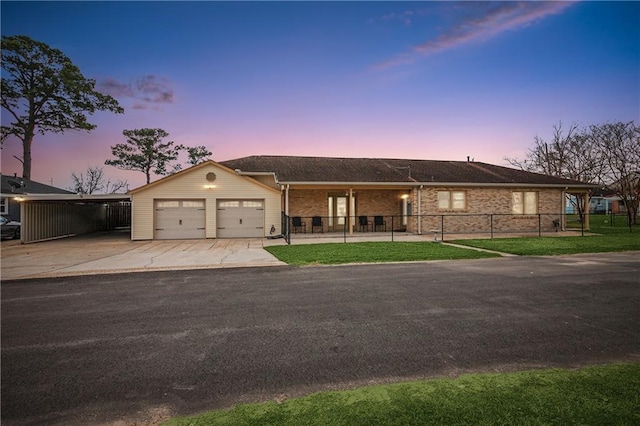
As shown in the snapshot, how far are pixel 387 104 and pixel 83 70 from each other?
26.4m

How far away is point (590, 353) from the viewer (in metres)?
3.30

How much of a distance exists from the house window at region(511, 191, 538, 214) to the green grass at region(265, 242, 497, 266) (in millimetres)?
10874

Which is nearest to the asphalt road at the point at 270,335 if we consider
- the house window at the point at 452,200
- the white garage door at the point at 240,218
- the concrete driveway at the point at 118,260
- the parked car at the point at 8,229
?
the concrete driveway at the point at 118,260

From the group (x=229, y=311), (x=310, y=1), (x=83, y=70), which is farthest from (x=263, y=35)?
(x=83, y=70)

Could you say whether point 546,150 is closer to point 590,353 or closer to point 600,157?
point 600,157

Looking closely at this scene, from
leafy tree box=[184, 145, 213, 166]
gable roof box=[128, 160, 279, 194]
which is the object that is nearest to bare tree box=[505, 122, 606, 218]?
gable roof box=[128, 160, 279, 194]

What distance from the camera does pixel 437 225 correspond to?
18.3 m

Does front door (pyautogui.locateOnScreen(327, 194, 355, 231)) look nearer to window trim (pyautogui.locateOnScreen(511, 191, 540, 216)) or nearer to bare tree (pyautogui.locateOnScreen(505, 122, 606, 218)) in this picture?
window trim (pyautogui.locateOnScreen(511, 191, 540, 216))

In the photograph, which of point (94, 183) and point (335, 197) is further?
point (94, 183)

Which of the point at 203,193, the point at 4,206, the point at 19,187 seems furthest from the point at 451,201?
the point at 4,206

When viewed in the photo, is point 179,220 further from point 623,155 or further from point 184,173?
point 623,155

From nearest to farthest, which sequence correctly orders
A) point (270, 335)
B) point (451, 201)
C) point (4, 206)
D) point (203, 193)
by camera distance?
point (270, 335) < point (203, 193) < point (451, 201) < point (4, 206)

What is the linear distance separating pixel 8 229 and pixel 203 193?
11.8 m

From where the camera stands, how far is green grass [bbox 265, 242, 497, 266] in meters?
9.67
